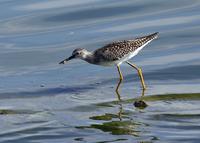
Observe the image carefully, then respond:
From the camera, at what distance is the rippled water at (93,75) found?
923cm

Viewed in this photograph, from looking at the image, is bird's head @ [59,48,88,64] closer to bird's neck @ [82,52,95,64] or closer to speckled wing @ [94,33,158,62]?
bird's neck @ [82,52,95,64]

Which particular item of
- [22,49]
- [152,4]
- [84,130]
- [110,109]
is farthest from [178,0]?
[84,130]

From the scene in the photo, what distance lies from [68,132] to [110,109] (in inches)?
53.4

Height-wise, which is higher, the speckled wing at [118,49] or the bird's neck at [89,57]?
the speckled wing at [118,49]

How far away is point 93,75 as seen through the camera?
12.6m

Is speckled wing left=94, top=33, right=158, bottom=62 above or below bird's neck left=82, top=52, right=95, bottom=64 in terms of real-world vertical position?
above

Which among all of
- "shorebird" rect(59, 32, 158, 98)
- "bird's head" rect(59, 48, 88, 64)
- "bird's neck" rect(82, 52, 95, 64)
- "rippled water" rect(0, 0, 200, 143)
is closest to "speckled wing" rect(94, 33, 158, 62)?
"shorebird" rect(59, 32, 158, 98)

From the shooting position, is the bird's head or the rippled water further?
the bird's head

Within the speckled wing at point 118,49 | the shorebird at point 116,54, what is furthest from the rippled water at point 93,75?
the speckled wing at point 118,49

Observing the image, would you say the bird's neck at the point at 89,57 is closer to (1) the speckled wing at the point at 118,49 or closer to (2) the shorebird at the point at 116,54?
(2) the shorebird at the point at 116,54

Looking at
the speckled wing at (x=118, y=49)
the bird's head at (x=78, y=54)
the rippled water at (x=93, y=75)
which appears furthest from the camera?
the bird's head at (x=78, y=54)

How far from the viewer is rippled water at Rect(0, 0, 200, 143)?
923 cm

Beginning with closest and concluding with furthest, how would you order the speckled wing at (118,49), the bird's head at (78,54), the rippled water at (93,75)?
the rippled water at (93,75)
the speckled wing at (118,49)
the bird's head at (78,54)

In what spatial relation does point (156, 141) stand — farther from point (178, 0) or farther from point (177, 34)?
point (178, 0)
